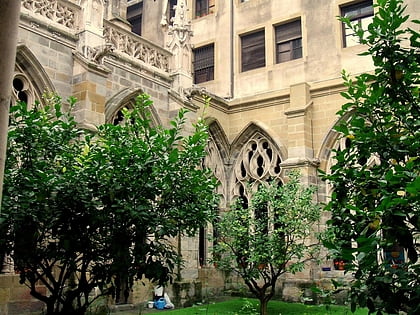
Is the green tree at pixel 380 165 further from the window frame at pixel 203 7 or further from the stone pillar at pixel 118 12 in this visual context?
the window frame at pixel 203 7

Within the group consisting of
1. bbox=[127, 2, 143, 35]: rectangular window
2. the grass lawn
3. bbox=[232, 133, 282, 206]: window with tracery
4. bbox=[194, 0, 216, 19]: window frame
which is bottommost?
the grass lawn

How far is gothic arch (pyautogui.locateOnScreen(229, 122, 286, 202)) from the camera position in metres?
16.0

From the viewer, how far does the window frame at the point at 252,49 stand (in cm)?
1758

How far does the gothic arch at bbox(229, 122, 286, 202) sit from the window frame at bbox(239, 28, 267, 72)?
2.63 metres

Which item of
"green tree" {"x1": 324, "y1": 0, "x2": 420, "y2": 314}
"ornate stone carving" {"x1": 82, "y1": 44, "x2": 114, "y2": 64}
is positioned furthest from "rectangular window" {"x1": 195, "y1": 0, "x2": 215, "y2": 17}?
"green tree" {"x1": 324, "y1": 0, "x2": 420, "y2": 314}

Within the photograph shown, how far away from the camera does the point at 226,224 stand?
10.8 metres

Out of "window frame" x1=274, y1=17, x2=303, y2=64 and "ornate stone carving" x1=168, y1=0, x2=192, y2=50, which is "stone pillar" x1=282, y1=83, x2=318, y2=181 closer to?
"window frame" x1=274, y1=17, x2=303, y2=64

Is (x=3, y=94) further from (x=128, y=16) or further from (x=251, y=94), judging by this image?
(x=128, y=16)

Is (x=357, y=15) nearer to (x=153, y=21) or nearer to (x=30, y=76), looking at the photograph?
(x=153, y=21)

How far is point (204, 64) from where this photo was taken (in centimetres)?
1900


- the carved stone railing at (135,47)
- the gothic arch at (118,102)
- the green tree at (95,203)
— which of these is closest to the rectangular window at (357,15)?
the carved stone railing at (135,47)

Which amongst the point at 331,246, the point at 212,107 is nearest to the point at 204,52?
the point at 212,107

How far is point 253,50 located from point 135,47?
631cm

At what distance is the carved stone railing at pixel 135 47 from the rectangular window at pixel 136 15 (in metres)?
8.70
